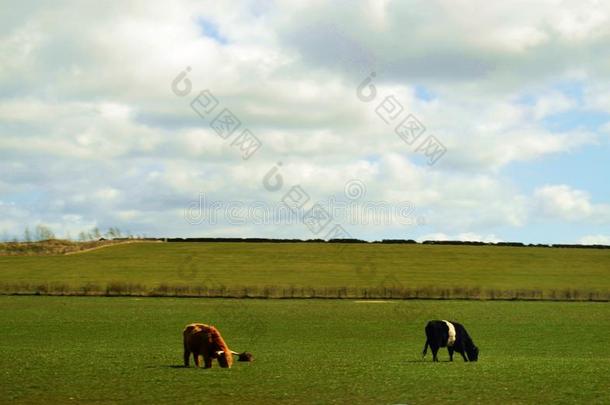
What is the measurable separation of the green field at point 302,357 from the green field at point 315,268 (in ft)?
92.7

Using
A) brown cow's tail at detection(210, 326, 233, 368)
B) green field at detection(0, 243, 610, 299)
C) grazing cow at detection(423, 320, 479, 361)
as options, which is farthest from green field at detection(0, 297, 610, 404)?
green field at detection(0, 243, 610, 299)

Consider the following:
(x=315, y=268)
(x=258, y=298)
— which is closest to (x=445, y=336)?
(x=258, y=298)

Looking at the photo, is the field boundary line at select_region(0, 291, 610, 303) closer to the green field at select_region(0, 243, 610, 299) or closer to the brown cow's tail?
the green field at select_region(0, 243, 610, 299)

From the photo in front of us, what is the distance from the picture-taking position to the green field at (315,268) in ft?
334

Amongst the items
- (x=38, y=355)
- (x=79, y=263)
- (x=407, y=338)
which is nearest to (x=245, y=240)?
(x=79, y=263)

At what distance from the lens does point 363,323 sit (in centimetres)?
5469

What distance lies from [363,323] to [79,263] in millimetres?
80073

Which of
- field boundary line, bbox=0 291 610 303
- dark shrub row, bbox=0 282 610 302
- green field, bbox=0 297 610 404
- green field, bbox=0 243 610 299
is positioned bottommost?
green field, bbox=0 297 610 404

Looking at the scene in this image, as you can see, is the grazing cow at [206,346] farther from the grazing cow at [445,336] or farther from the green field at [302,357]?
the grazing cow at [445,336]

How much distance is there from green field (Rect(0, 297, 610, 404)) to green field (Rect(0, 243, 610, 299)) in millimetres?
28243

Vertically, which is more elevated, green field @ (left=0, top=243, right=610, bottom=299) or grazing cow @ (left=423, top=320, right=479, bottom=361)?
green field @ (left=0, top=243, right=610, bottom=299)

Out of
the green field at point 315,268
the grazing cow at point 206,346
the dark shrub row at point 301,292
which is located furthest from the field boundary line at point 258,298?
the grazing cow at point 206,346

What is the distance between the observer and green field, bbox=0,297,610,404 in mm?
20672

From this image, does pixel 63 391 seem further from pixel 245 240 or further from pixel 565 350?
pixel 245 240
